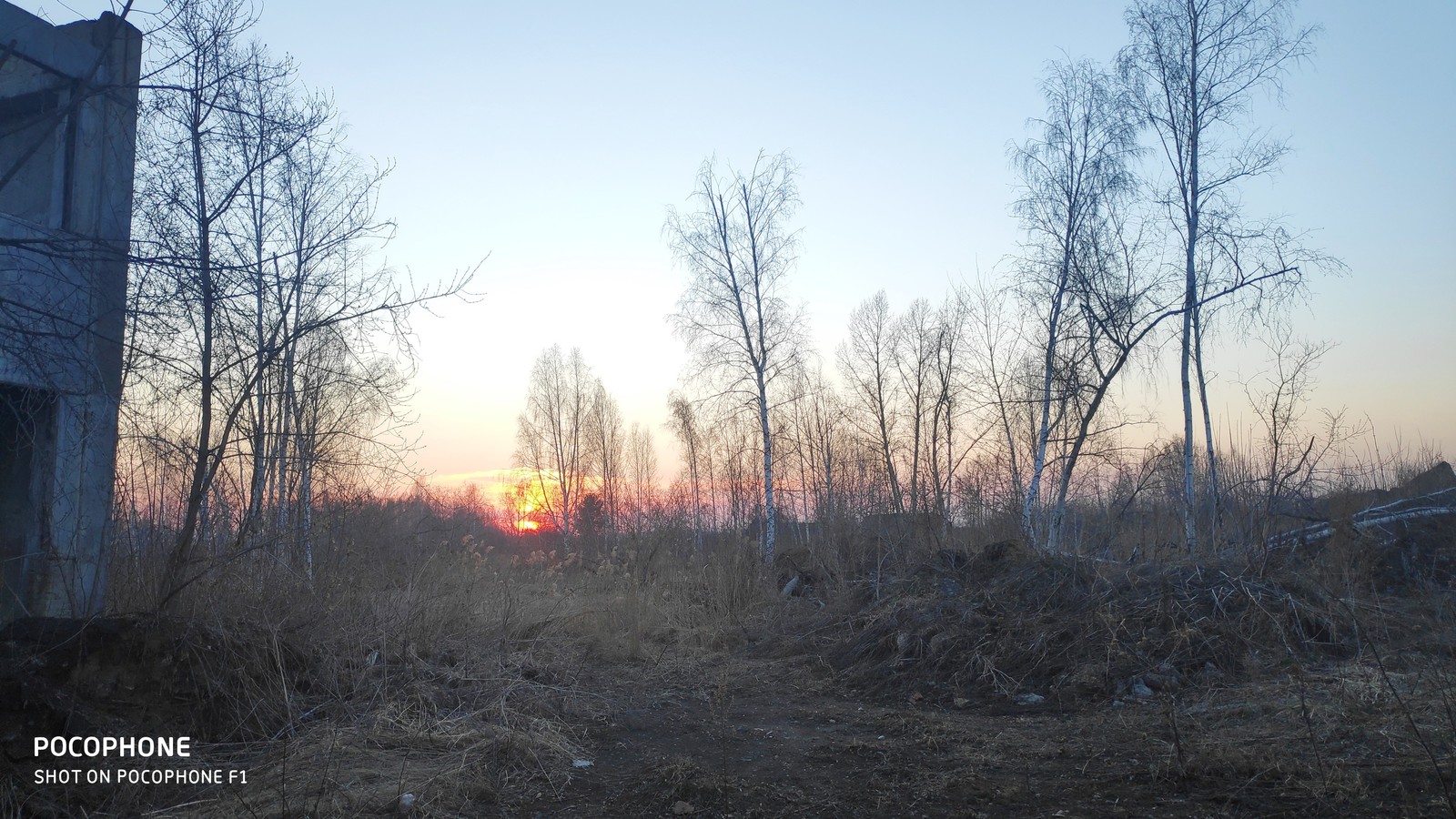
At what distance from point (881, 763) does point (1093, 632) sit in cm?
319

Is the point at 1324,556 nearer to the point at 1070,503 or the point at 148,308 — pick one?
the point at 1070,503

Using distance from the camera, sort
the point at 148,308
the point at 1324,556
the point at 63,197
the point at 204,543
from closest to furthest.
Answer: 1. the point at 148,308
2. the point at 204,543
3. the point at 63,197
4. the point at 1324,556

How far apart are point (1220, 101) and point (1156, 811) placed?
1457 centimetres

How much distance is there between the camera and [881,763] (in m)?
5.52

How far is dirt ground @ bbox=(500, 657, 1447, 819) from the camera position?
4.27 metres

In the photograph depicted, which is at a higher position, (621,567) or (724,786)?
(621,567)

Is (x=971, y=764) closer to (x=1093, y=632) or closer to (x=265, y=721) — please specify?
(x=1093, y=632)

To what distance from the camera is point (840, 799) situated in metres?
→ 4.85

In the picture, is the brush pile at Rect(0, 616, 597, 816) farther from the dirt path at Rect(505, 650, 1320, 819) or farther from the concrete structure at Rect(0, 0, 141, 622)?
the concrete structure at Rect(0, 0, 141, 622)

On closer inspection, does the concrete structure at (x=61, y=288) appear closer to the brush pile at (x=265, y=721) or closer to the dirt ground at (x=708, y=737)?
the brush pile at (x=265, y=721)

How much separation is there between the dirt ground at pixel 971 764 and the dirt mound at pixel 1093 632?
411 mm

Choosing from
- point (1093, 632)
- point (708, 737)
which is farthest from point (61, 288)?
point (1093, 632)

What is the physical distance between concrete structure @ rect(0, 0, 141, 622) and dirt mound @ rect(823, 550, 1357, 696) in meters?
7.24

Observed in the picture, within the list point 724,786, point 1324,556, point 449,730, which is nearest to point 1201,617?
point 1324,556
